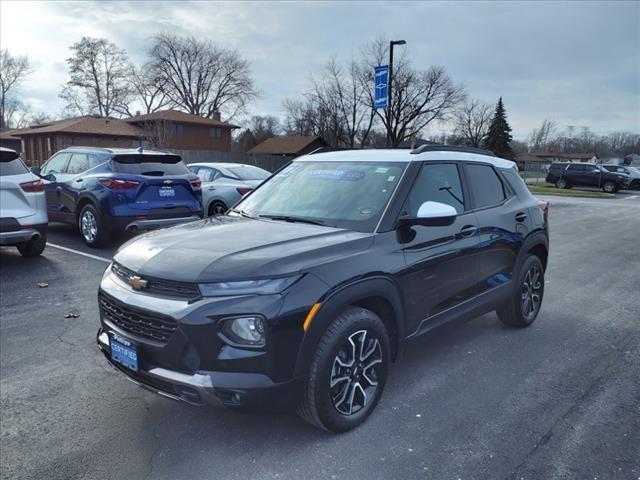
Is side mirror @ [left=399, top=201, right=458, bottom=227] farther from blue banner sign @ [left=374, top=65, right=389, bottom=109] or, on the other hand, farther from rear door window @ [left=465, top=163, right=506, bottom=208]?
blue banner sign @ [left=374, top=65, right=389, bottom=109]

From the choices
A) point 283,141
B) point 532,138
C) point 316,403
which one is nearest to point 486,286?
point 316,403

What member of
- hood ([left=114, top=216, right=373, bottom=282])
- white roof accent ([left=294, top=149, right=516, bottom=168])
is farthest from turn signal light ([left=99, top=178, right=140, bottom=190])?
hood ([left=114, top=216, right=373, bottom=282])

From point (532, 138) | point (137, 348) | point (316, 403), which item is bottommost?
point (316, 403)

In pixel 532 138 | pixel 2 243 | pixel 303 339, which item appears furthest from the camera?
pixel 532 138

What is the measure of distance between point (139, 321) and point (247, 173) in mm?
8821

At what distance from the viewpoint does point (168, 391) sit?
8.75 ft

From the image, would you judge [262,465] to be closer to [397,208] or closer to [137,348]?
[137,348]

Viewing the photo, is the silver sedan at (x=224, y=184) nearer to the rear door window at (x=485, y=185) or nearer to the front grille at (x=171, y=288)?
the rear door window at (x=485, y=185)

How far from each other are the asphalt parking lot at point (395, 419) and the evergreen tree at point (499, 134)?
68.2m

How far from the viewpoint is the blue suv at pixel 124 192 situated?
26.1ft

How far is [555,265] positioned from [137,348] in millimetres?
7267

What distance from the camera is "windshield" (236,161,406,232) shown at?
3.44 m

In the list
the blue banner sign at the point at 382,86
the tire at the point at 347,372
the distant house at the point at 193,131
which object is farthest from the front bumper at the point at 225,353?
the distant house at the point at 193,131

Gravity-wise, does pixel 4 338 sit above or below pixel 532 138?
below
